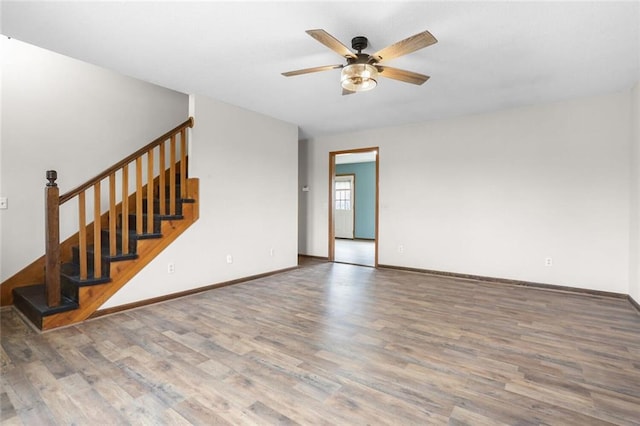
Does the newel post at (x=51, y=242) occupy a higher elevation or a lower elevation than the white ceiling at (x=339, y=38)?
lower

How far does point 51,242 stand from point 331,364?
2.62 meters

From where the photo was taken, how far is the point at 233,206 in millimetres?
4488

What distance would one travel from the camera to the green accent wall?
9797 millimetres

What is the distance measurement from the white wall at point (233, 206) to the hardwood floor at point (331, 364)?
0.44 metres

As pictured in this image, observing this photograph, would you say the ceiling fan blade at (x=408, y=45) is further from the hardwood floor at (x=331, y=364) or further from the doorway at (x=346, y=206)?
the doorway at (x=346, y=206)

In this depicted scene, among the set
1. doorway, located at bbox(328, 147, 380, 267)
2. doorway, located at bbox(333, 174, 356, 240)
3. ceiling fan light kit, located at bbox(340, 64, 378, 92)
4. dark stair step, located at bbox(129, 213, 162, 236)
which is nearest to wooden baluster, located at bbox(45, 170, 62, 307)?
dark stair step, located at bbox(129, 213, 162, 236)

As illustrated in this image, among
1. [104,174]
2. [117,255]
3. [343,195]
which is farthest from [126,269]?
[343,195]

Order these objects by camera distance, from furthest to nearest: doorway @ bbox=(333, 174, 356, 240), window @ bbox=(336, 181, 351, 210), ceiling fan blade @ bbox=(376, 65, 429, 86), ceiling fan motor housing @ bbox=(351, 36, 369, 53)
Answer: window @ bbox=(336, 181, 351, 210), doorway @ bbox=(333, 174, 356, 240), ceiling fan blade @ bbox=(376, 65, 429, 86), ceiling fan motor housing @ bbox=(351, 36, 369, 53)

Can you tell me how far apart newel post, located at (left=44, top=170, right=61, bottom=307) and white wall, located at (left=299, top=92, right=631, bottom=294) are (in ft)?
14.5

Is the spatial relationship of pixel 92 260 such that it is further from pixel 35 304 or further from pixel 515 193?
pixel 515 193

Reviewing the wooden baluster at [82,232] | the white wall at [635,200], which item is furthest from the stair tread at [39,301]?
the white wall at [635,200]

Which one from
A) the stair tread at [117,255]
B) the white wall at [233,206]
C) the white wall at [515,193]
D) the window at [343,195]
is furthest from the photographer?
the window at [343,195]

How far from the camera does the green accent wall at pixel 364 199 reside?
9797mm

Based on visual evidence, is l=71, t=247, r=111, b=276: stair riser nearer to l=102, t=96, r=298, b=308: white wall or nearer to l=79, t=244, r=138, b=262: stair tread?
l=79, t=244, r=138, b=262: stair tread
